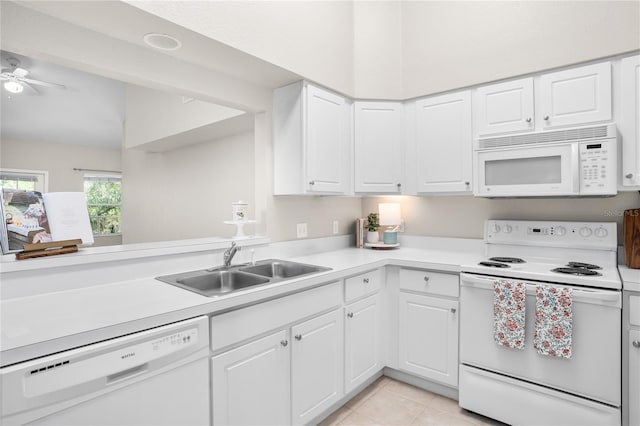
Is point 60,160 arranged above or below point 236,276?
above

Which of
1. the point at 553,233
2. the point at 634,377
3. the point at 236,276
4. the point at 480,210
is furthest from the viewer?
the point at 480,210

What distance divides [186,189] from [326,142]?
2722 millimetres

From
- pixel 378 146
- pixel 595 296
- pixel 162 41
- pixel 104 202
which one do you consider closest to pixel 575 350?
pixel 595 296

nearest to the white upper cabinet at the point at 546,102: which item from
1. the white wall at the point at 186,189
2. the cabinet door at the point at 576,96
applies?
the cabinet door at the point at 576,96

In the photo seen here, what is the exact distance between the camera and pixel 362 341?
223 cm

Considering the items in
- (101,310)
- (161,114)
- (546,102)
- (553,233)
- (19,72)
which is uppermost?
(19,72)

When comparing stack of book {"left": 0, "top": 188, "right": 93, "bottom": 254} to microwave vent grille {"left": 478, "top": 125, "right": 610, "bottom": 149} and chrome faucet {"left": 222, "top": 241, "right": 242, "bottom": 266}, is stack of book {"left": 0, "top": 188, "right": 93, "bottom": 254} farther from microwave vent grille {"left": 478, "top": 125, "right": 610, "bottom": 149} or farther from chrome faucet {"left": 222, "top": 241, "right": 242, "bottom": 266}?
microwave vent grille {"left": 478, "top": 125, "right": 610, "bottom": 149}

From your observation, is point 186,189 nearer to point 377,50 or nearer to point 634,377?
point 377,50

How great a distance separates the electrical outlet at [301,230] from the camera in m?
2.68

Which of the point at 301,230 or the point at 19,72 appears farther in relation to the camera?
the point at 19,72

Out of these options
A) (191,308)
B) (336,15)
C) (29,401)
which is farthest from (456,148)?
(29,401)

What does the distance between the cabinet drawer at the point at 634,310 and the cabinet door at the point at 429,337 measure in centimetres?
84

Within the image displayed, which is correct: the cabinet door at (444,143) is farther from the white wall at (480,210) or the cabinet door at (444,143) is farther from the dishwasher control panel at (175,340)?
the dishwasher control panel at (175,340)

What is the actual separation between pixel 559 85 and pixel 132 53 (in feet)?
8.50
